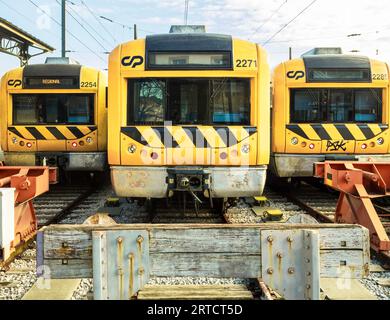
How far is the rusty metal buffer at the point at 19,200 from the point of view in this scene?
3.70m

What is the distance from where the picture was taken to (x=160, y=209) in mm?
7320

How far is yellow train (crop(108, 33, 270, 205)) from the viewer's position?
19.0 feet

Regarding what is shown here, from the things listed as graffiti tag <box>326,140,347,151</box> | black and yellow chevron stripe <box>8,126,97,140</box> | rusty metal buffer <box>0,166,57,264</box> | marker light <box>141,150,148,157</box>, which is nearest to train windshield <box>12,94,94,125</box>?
black and yellow chevron stripe <box>8,126,97,140</box>

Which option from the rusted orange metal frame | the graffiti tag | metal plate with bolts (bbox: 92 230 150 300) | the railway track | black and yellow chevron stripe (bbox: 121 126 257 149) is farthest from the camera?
the graffiti tag

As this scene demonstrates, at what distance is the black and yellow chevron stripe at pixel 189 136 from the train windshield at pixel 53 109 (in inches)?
142

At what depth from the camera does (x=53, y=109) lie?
902cm

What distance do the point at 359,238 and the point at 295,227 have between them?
42 cm

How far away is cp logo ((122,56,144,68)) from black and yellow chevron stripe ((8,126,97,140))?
137 inches

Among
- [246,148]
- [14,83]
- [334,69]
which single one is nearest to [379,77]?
[334,69]

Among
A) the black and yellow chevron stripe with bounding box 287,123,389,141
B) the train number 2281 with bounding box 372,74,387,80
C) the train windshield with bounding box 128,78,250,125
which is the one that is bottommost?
the black and yellow chevron stripe with bounding box 287,123,389,141

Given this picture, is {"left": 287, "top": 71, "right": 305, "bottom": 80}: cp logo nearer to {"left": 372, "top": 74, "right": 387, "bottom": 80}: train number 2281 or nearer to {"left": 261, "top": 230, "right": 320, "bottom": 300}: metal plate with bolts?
{"left": 372, "top": 74, "right": 387, "bottom": 80}: train number 2281

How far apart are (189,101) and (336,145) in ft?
12.4

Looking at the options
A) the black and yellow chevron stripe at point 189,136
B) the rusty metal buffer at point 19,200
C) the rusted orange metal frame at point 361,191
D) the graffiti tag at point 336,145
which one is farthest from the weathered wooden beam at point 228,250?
the graffiti tag at point 336,145

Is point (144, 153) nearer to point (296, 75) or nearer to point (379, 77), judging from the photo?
point (296, 75)
